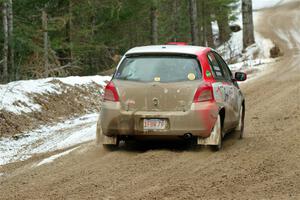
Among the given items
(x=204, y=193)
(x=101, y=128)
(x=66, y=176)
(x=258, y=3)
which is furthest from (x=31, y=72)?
(x=258, y=3)

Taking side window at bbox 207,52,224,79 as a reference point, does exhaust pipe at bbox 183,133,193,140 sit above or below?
below

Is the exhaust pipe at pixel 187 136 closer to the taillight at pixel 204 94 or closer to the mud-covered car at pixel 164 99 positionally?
the mud-covered car at pixel 164 99

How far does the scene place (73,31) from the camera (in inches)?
946

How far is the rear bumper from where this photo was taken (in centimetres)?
877

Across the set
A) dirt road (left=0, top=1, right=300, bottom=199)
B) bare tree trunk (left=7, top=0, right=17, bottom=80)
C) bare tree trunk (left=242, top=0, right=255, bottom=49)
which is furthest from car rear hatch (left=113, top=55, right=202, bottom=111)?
bare tree trunk (left=242, top=0, right=255, bottom=49)

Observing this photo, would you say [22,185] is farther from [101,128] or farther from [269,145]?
[269,145]

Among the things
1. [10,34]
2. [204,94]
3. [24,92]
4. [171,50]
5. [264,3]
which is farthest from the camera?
[264,3]

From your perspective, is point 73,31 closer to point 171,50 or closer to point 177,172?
point 171,50

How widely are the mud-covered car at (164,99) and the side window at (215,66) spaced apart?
4.9 inches

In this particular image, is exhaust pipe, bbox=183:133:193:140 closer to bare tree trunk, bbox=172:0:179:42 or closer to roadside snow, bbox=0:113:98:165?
roadside snow, bbox=0:113:98:165

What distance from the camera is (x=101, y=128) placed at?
30.6 feet

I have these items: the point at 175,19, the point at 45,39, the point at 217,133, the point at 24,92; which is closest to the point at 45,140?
the point at 24,92

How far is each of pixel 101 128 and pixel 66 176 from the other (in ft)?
5.43

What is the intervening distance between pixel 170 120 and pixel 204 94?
25.8 inches
